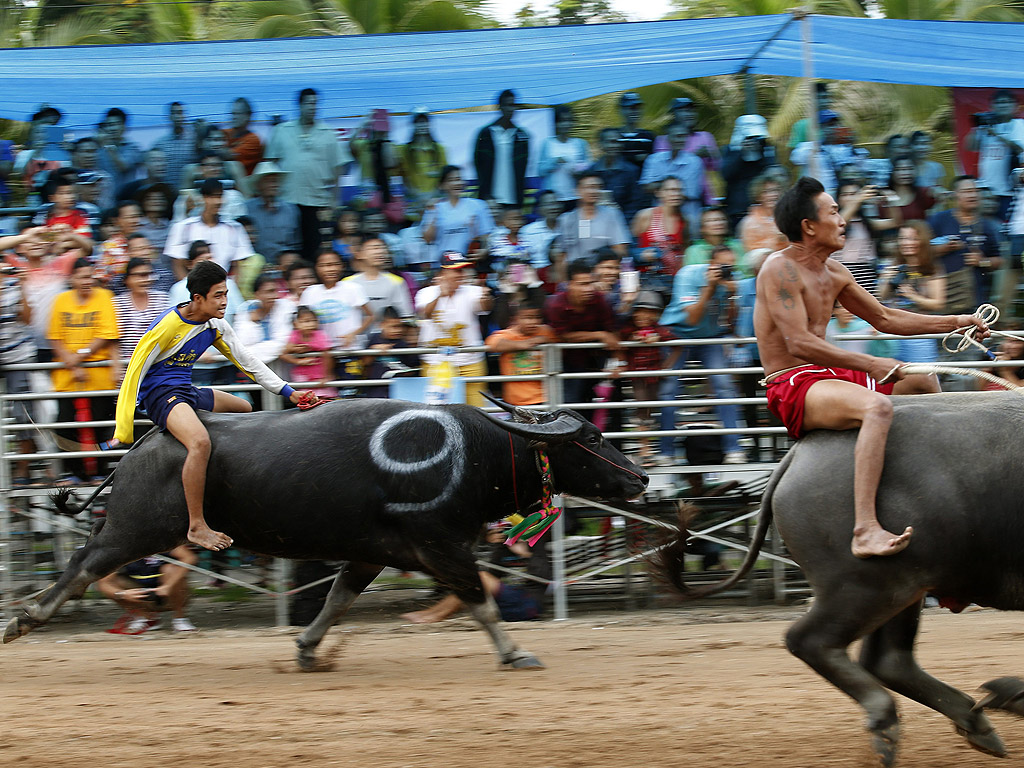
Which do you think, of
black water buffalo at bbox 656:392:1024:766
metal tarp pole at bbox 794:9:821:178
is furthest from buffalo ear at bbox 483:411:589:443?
metal tarp pole at bbox 794:9:821:178

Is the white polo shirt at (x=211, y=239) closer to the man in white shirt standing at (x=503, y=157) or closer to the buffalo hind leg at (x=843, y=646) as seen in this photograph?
the man in white shirt standing at (x=503, y=157)

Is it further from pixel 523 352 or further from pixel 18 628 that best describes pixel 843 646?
pixel 18 628

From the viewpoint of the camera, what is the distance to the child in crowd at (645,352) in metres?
7.73

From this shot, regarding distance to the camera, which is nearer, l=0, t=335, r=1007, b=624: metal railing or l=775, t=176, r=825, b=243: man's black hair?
l=775, t=176, r=825, b=243: man's black hair

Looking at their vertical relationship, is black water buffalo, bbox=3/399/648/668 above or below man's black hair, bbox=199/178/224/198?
below

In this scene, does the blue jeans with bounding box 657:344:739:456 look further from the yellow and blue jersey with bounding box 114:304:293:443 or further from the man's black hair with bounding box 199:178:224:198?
the man's black hair with bounding box 199:178:224:198

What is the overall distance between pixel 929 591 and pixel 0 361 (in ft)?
21.0

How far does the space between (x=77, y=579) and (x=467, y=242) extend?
4229mm

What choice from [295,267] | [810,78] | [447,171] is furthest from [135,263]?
[810,78]

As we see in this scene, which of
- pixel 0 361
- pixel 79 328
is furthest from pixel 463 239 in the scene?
pixel 0 361

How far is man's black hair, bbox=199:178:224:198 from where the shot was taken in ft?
28.8

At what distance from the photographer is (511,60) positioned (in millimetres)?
8562

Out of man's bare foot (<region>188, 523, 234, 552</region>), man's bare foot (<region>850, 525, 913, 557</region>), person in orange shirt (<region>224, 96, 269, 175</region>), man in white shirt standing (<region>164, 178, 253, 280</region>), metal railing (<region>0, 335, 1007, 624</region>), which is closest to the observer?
man's bare foot (<region>850, 525, 913, 557</region>)

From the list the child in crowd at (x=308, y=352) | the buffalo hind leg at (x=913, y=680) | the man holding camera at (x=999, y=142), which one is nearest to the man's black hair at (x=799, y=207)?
the buffalo hind leg at (x=913, y=680)
